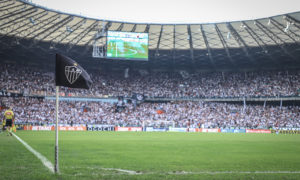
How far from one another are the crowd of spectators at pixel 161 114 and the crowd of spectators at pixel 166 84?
2.53 metres

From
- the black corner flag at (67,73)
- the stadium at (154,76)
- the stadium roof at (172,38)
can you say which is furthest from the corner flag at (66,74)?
the stadium roof at (172,38)

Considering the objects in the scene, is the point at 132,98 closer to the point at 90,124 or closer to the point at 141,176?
the point at 90,124

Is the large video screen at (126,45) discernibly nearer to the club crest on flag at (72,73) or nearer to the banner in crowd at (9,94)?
the banner in crowd at (9,94)

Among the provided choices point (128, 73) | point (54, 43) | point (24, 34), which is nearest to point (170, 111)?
point (128, 73)

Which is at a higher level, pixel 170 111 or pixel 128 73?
pixel 128 73

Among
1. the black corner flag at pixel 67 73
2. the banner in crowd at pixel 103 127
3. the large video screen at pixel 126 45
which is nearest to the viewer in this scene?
the black corner flag at pixel 67 73

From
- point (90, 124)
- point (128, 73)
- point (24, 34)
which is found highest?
point (24, 34)

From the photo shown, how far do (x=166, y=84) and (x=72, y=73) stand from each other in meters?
57.3

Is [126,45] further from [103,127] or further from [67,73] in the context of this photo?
[67,73]

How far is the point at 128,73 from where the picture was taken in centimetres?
6619

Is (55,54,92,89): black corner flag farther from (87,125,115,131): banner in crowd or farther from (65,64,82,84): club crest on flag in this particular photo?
(87,125,115,131): banner in crowd

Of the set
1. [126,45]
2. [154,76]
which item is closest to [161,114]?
[154,76]

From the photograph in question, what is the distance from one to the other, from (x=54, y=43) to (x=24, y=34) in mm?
5610

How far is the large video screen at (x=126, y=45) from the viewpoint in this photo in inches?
1673
